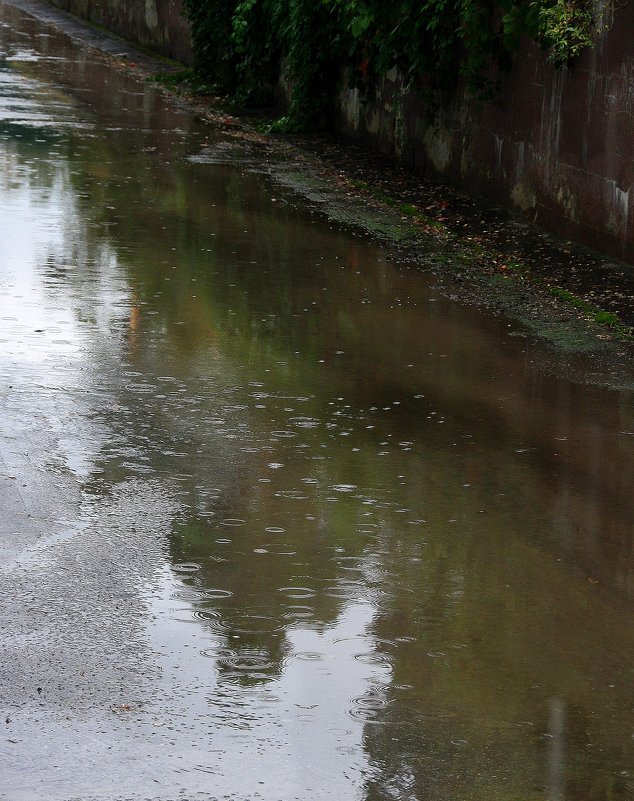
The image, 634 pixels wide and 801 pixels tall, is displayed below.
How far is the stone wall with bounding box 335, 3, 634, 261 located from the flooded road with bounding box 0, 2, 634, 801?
2.15 metres

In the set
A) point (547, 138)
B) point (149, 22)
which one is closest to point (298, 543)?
point (547, 138)

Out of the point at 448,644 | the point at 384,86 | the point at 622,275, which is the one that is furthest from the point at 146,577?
the point at 384,86

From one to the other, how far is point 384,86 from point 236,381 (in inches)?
391

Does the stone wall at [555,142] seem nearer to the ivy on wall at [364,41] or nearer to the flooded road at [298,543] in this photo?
the ivy on wall at [364,41]

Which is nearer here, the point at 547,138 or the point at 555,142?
the point at 555,142

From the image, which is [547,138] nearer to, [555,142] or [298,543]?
[555,142]

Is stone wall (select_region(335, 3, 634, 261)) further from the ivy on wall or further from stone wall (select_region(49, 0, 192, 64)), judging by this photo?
Answer: stone wall (select_region(49, 0, 192, 64))

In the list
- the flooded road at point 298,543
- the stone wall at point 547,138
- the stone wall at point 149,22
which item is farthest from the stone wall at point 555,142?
the stone wall at point 149,22

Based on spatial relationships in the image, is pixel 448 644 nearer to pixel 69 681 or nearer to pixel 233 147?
pixel 69 681

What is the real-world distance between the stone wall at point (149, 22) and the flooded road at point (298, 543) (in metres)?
17.5

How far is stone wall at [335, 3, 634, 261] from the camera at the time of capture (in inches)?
452

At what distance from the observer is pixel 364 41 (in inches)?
667

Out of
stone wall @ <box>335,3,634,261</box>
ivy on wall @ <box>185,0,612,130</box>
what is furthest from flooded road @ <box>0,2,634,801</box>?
ivy on wall @ <box>185,0,612,130</box>

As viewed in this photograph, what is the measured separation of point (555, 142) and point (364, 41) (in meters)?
5.09
